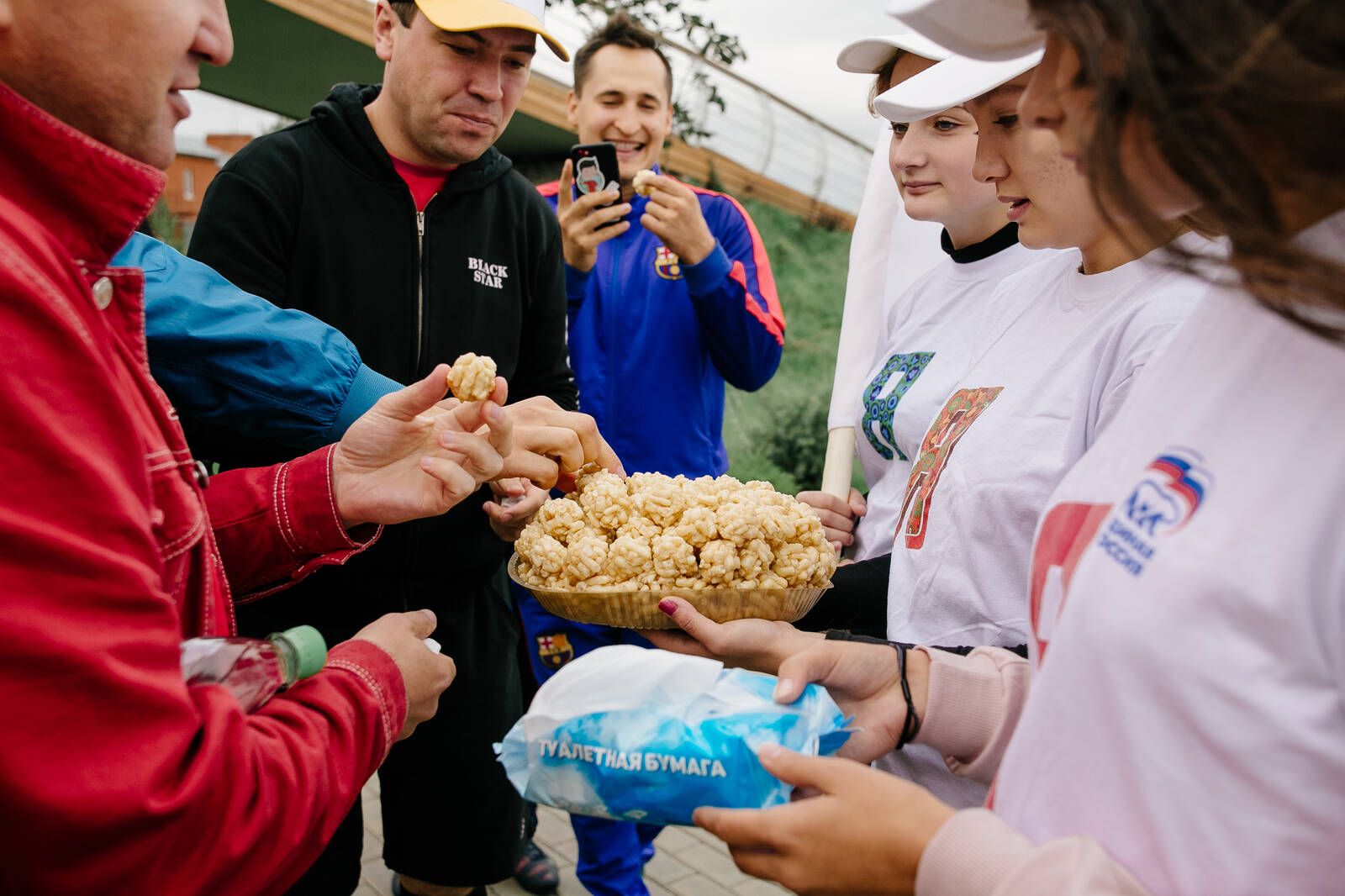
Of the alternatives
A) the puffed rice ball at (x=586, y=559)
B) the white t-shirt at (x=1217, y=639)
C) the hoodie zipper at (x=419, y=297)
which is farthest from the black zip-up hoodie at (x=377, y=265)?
the white t-shirt at (x=1217, y=639)

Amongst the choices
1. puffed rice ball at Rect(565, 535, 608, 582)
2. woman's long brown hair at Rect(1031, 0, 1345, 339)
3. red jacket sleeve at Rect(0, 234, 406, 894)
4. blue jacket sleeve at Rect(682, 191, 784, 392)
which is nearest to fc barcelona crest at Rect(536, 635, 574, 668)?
blue jacket sleeve at Rect(682, 191, 784, 392)

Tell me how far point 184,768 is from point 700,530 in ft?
3.35

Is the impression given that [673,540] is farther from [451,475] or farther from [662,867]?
[662,867]

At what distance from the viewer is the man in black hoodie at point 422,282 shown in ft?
8.41

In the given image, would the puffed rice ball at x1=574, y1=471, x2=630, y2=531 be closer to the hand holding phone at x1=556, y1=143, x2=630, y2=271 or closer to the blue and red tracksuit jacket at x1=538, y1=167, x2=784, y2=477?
the blue and red tracksuit jacket at x1=538, y1=167, x2=784, y2=477

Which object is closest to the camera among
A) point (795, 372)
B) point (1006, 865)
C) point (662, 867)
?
point (1006, 865)

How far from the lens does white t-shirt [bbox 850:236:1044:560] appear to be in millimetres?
2330

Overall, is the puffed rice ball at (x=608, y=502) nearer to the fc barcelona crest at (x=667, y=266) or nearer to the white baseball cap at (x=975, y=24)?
the white baseball cap at (x=975, y=24)

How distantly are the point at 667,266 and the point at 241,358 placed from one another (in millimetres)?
2108

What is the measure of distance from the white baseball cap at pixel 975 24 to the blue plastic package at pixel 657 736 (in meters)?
0.93

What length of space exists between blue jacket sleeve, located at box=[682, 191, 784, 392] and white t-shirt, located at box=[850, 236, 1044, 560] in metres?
1.13

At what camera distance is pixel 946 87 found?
2043mm

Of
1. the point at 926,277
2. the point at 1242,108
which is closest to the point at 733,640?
the point at 1242,108

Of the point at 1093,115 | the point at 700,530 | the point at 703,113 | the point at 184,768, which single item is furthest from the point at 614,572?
the point at 703,113
